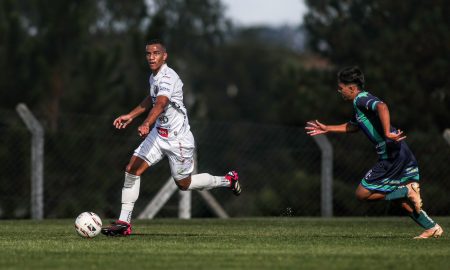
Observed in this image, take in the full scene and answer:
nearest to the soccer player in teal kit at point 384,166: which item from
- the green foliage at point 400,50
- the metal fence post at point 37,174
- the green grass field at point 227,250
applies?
the green grass field at point 227,250

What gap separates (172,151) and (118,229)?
108 centimetres

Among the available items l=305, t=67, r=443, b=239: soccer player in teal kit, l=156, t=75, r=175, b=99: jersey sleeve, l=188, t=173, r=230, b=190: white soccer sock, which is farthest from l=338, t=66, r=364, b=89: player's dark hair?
l=188, t=173, r=230, b=190: white soccer sock

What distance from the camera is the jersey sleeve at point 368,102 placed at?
36.5 feet

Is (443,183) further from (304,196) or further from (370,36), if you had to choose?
(370,36)

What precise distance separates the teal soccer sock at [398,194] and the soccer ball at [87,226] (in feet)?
9.61

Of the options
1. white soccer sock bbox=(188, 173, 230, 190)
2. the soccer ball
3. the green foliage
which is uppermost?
the green foliage

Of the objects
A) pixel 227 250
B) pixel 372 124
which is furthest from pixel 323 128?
pixel 227 250

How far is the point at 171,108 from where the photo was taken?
478 inches

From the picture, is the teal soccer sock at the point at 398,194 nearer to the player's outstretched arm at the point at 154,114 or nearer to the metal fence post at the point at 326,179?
the player's outstretched arm at the point at 154,114

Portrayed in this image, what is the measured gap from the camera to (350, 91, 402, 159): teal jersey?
442 inches

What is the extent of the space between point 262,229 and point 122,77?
71.5 ft

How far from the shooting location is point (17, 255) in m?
9.02

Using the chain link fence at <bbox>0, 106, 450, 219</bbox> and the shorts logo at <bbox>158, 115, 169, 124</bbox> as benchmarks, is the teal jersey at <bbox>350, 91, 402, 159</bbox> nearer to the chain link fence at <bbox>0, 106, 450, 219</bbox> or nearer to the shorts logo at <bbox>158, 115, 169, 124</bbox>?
the shorts logo at <bbox>158, 115, 169, 124</bbox>

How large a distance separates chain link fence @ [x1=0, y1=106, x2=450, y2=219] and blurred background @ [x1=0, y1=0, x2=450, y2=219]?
3cm
